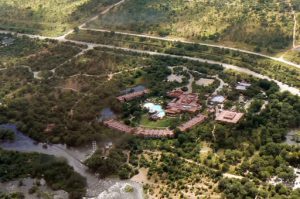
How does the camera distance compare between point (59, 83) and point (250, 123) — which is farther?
point (59, 83)

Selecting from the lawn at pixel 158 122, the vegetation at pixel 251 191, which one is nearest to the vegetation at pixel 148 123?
the vegetation at pixel 251 191

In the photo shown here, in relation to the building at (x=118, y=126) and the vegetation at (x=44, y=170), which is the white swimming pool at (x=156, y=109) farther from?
the vegetation at (x=44, y=170)

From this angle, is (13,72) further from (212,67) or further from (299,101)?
(299,101)

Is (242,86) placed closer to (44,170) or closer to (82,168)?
(82,168)

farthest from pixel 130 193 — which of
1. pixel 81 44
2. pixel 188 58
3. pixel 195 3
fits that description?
pixel 195 3

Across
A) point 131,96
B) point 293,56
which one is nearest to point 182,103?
point 131,96

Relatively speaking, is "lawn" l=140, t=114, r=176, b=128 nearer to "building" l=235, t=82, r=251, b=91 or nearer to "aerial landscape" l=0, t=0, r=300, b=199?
"aerial landscape" l=0, t=0, r=300, b=199

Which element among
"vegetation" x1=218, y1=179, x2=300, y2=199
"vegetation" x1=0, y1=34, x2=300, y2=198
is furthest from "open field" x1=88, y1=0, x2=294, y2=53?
"vegetation" x1=218, y1=179, x2=300, y2=199
